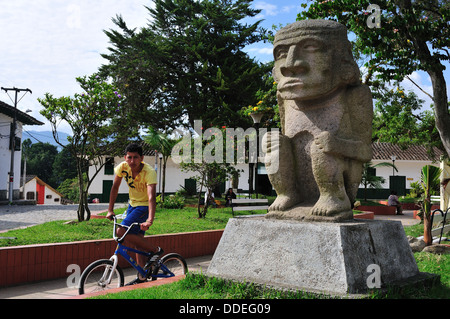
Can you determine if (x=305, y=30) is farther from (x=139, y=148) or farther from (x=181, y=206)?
(x=181, y=206)

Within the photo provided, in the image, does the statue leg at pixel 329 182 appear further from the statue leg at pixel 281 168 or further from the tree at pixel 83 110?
the tree at pixel 83 110

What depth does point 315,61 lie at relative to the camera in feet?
13.7

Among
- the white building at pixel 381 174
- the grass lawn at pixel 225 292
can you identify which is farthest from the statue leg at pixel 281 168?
the white building at pixel 381 174

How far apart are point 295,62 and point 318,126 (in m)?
0.67

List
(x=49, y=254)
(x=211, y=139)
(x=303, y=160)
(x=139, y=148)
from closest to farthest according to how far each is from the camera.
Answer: (x=303, y=160) → (x=139, y=148) → (x=49, y=254) → (x=211, y=139)

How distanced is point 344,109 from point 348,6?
5146 mm

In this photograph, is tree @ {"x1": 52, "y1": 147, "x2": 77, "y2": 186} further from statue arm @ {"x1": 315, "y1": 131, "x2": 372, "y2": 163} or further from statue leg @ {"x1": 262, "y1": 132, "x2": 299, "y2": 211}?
statue arm @ {"x1": 315, "y1": 131, "x2": 372, "y2": 163}

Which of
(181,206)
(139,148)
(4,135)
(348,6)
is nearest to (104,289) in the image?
(139,148)

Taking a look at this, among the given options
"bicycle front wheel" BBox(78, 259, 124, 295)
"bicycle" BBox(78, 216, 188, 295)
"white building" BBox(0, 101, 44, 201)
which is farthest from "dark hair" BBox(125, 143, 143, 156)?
"white building" BBox(0, 101, 44, 201)

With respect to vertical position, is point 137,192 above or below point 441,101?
below

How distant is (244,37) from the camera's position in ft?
78.0

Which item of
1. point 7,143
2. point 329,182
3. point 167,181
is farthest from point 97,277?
point 167,181

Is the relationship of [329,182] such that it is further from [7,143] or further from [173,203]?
[7,143]

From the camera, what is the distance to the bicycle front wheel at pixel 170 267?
4954mm
